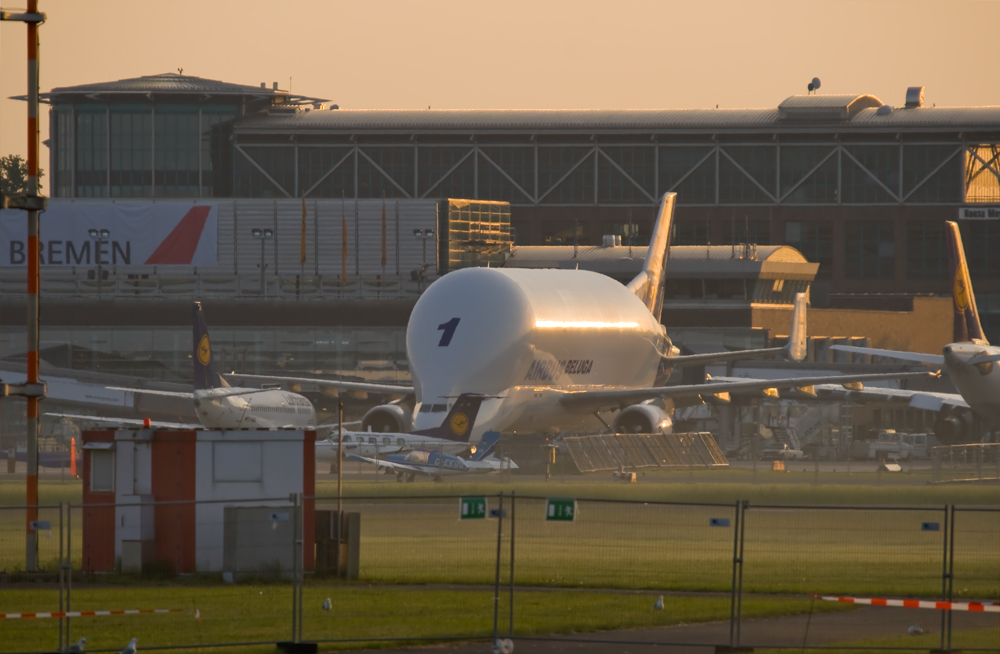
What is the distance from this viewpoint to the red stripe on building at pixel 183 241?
96.4 m

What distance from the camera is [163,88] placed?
4670 inches

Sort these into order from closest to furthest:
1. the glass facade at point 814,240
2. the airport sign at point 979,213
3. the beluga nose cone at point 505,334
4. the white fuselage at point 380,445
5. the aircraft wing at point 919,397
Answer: the white fuselage at point 380,445
the beluga nose cone at point 505,334
the aircraft wing at point 919,397
the airport sign at point 979,213
the glass facade at point 814,240

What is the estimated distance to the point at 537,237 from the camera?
392 ft

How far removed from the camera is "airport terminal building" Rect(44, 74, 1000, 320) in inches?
4611

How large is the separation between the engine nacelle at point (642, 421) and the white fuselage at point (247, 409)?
12.8 m

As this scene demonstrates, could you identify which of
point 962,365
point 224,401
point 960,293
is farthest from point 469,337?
point 960,293

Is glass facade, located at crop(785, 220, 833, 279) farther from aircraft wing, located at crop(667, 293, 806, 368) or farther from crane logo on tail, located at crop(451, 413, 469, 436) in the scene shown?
crane logo on tail, located at crop(451, 413, 469, 436)

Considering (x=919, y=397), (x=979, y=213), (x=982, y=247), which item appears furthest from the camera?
(x=982, y=247)

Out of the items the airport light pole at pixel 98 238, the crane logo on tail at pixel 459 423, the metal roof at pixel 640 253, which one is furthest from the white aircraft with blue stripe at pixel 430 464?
the airport light pole at pixel 98 238

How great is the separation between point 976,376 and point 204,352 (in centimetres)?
2802

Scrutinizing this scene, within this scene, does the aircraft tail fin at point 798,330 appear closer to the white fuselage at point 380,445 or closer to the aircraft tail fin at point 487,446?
the aircraft tail fin at point 487,446

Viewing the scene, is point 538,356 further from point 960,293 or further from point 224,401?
point 960,293

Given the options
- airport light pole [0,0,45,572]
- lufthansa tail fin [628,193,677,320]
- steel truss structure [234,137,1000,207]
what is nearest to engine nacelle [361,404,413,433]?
lufthansa tail fin [628,193,677,320]

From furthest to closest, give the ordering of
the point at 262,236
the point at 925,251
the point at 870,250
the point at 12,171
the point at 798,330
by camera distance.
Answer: the point at 12,171
the point at 870,250
the point at 925,251
the point at 262,236
the point at 798,330
